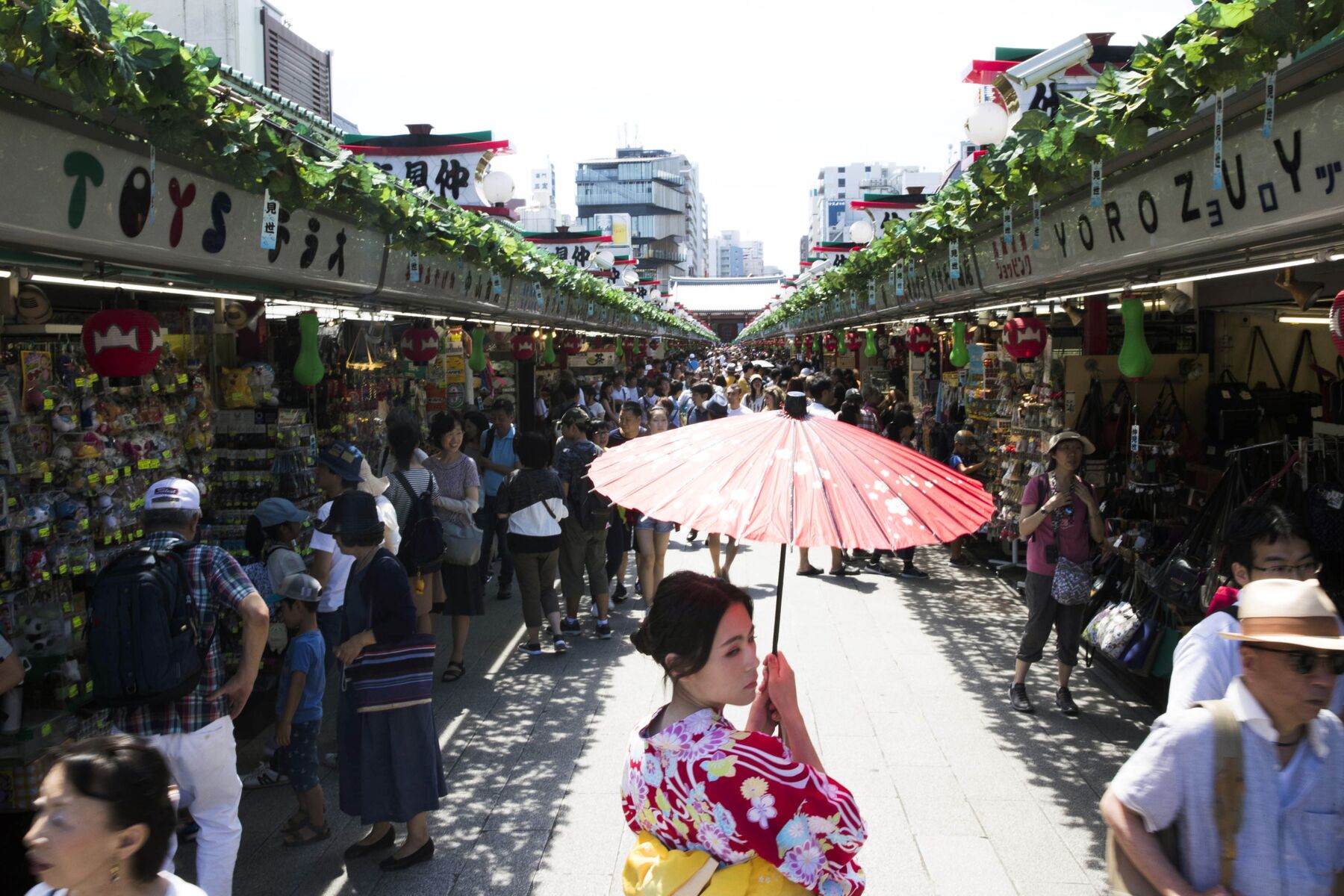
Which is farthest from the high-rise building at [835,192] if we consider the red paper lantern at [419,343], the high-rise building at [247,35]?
the red paper lantern at [419,343]

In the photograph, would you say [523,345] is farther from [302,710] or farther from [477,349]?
[302,710]

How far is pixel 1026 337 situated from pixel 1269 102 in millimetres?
5155

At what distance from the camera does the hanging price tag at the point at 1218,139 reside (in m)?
3.48

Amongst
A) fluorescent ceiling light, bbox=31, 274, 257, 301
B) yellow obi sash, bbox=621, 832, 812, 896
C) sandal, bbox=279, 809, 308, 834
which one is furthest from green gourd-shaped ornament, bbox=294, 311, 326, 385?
yellow obi sash, bbox=621, 832, 812, 896

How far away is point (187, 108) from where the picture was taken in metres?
3.60

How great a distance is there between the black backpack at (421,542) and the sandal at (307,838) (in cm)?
161

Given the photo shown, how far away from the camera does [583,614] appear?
8.52 m

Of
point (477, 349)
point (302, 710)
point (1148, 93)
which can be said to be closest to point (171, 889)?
point (302, 710)

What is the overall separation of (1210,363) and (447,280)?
6382 mm

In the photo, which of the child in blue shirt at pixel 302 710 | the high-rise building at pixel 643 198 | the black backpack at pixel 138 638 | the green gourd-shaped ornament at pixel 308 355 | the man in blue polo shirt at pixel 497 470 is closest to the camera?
the black backpack at pixel 138 638

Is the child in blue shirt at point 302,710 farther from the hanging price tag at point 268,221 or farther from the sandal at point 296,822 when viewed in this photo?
the hanging price tag at point 268,221

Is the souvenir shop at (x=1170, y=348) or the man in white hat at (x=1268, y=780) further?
the souvenir shop at (x=1170, y=348)

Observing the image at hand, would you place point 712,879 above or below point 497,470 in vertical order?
below

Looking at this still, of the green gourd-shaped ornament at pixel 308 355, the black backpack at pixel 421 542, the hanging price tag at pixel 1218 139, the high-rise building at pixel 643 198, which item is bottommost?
the black backpack at pixel 421 542
